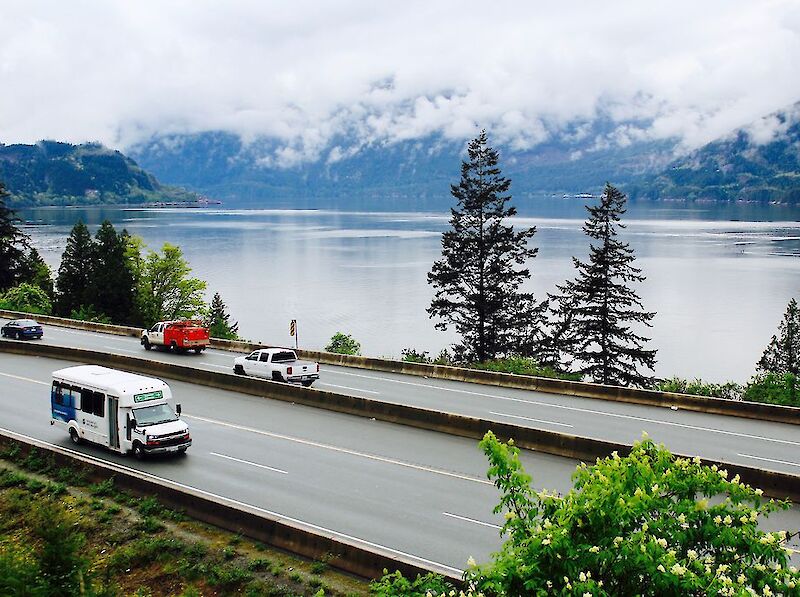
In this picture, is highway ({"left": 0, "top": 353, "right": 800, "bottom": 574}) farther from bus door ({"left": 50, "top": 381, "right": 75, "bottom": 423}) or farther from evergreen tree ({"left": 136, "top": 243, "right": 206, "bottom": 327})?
evergreen tree ({"left": 136, "top": 243, "right": 206, "bottom": 327})

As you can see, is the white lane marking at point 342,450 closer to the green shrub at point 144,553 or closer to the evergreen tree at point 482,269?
the green shrub at point 144,553

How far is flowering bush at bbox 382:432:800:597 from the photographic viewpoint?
792 cm

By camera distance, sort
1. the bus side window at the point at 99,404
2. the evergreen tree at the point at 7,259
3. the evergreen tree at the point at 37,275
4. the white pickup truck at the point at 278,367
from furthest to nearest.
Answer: the evergreen tree at the point at 37,275 → the evergreen tree at the point at 7,259 → the white pickup truck at the point at 278,367 → the bus side window at the point at 99,404

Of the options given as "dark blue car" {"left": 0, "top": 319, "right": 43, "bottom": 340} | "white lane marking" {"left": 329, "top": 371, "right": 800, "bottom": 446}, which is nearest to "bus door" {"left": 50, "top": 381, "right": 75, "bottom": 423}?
"white lane marking" {"left": 329, "top": 371, "right": 800, "bottom": 446}

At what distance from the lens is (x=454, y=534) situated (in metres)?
16.8

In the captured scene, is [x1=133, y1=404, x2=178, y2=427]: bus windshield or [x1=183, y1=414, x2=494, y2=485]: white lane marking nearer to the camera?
[x1=183, y1=414, x2=494, y2=485]: white lane marking

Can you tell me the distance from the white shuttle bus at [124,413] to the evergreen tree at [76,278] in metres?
54.5

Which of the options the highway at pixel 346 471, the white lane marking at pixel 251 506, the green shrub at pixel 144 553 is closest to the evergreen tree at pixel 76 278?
the highway at pixel 346 471

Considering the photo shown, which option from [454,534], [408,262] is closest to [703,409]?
[454,534]

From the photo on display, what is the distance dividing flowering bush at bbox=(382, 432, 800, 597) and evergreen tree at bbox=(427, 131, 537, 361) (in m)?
43.7

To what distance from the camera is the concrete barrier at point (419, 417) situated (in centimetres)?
1906

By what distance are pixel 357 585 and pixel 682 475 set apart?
7.68m

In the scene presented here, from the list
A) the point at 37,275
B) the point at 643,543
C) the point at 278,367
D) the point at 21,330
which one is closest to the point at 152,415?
the point at 278,367

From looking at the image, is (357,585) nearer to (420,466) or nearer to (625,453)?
(420,466)
